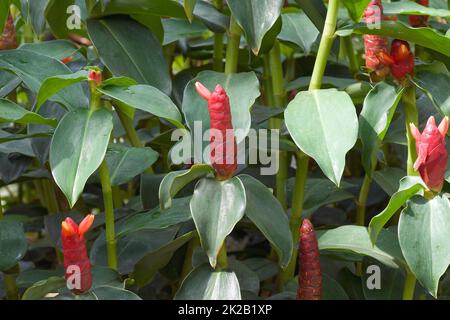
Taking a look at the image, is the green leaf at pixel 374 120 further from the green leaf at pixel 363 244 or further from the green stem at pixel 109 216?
the green stem at pixel 109 216

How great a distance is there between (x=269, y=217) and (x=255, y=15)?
309 mm

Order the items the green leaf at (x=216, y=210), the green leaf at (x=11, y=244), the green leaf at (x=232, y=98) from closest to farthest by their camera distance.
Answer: the green leaf at (x=216, y=210), the green leaf at (x=232, y=98), the green leaf at (x=11, y=244)

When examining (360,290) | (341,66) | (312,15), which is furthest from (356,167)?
(312,15)

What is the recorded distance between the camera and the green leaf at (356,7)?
47.4 inches

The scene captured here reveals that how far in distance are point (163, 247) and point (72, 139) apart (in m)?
0.23

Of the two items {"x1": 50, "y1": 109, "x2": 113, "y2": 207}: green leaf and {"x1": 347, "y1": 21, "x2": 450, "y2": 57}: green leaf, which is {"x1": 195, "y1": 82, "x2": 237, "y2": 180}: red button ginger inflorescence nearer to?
{"x1": 50, "y1": 109, "x2": 113, "y2": 207}: green leaf

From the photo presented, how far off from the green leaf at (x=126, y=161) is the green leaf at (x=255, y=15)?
0.92 ft

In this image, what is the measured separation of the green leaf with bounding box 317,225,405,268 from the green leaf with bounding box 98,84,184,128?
31cm

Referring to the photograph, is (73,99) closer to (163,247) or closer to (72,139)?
(72,139)

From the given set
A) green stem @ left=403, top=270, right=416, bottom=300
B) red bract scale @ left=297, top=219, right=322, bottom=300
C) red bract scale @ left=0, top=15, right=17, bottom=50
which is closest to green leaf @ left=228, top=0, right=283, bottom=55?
red bract scale @ left=297, top=219, right=322, bottom=300

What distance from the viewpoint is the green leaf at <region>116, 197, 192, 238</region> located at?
121cm

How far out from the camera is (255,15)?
3.96 feet

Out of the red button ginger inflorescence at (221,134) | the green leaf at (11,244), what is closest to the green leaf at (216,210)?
the red button ginger inflorescence at (221,134)

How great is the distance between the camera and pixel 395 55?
47.8 inches
